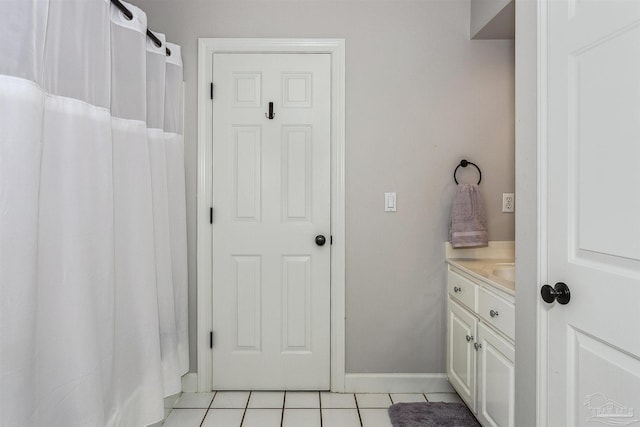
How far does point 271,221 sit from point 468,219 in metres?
1.16

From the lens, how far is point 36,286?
1185 mm

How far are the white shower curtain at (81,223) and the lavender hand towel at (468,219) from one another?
1.60 metres

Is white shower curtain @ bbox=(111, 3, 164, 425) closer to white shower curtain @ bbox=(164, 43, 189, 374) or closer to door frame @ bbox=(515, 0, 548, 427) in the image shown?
white shower curtain @ bbox=(164, 43, 189, 374)

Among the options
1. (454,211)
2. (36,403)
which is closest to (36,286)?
(36,403)

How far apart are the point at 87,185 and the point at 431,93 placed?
1.90 metres

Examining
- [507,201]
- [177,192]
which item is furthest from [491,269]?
[177,192]

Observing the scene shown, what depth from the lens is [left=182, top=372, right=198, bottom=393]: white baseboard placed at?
2424mm

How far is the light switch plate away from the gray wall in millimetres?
34

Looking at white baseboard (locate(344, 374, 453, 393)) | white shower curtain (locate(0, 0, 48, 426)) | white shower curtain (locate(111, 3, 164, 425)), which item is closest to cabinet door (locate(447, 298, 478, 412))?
white baseboard (locate(344, 374, 453, 393))

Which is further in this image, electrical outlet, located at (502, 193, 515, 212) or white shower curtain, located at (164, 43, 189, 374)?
electrical outlet, located at (502, 193, 515, 212)
